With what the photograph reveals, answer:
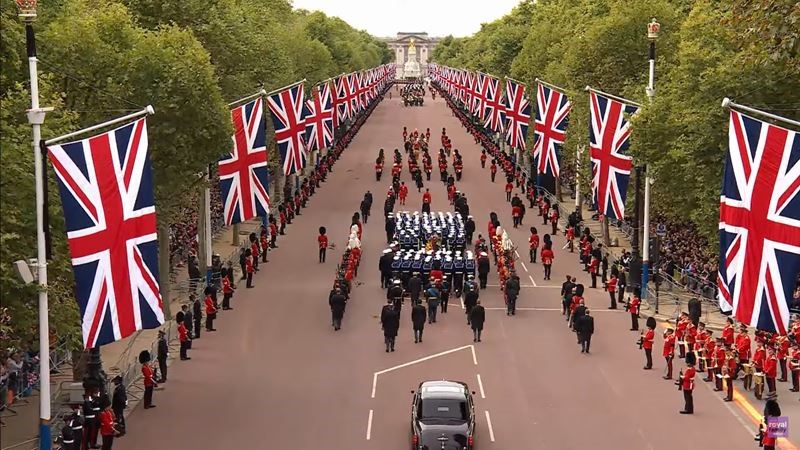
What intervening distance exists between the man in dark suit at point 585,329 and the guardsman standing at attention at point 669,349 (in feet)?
8.99

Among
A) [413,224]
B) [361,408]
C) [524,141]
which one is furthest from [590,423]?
[524,141]

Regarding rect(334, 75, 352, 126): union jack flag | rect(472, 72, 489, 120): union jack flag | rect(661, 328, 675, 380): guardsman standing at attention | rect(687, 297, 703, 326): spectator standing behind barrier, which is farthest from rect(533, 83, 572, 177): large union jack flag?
rect(334, 75, 352, 126): union jack flag

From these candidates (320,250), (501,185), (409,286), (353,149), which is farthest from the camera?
(353,149)

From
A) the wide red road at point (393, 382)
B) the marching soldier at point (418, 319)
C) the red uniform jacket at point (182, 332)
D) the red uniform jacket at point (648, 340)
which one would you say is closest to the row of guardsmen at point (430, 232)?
the wide red road at point (393, 382)

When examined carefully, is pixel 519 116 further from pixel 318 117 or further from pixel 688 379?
pixel 688 379

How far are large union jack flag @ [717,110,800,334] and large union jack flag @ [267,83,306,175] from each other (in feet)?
87.8

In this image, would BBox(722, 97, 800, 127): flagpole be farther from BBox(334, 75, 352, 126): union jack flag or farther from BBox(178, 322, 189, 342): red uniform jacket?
BBox(334, 75, 352, 126): union jack flag

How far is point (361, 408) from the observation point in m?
26.8

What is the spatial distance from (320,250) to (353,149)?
48557mm

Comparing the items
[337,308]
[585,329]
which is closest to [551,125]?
[337,308]

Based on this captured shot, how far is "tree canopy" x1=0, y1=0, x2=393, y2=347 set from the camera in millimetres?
20578

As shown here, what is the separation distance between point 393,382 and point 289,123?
19.9m

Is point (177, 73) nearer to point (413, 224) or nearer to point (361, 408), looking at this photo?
point (361, 408)

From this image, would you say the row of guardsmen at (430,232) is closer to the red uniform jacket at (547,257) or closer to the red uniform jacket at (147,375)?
the red uniform jacket at (547,257)
